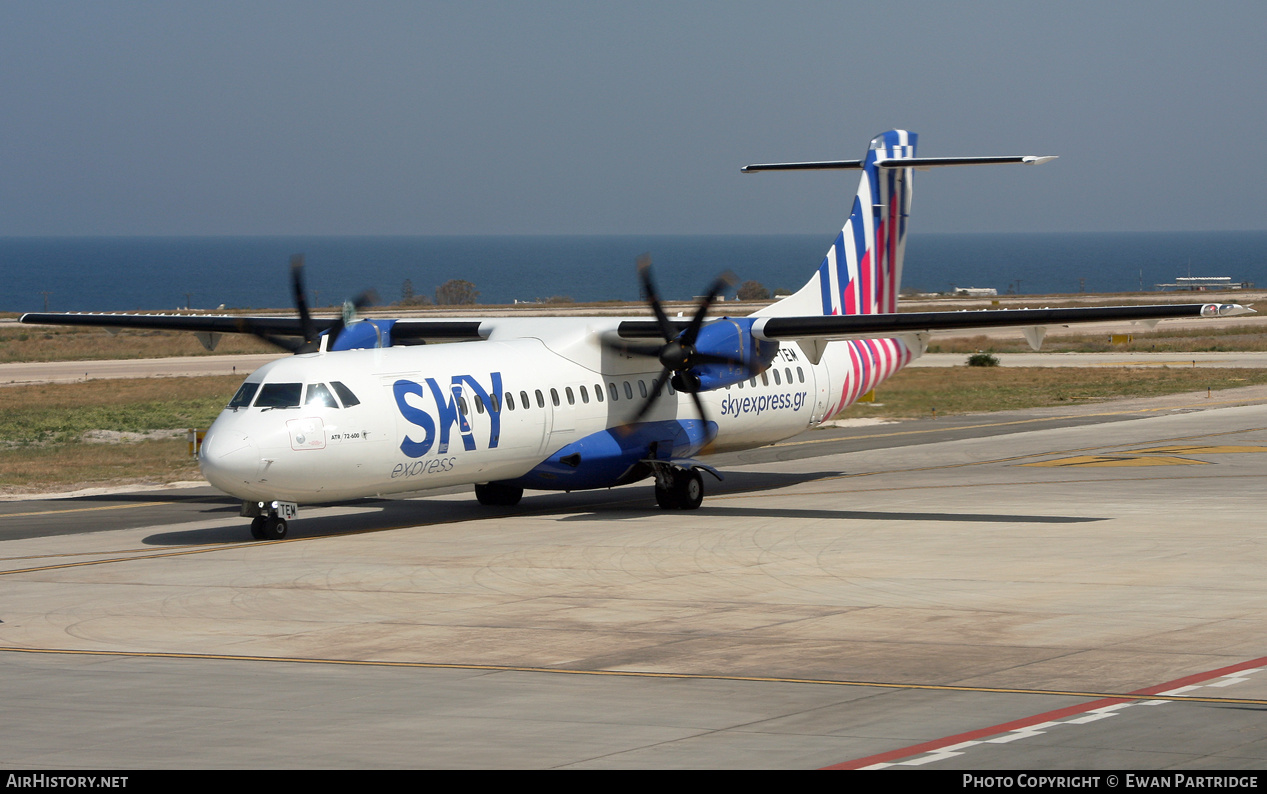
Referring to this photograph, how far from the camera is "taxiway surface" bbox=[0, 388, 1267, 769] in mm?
10477

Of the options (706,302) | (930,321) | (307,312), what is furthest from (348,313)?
(930,321)

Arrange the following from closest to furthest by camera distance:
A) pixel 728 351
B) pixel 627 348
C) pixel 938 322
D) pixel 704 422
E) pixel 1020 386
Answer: pixel 938 322 < pixel 728 351 < pixel 627 348 < pixel 704 422 < pixel 1020 386

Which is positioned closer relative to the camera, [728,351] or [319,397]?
[319,397]

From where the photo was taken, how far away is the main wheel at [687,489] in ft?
85.9

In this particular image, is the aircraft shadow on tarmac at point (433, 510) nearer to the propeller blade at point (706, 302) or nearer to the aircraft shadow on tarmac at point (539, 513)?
the aircraft shadow on tarmac at point (539, 513)

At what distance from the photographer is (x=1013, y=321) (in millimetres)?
25109

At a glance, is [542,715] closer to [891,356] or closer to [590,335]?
[590,335]

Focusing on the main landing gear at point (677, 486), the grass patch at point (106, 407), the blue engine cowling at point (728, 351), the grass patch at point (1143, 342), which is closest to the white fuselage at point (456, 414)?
the main landing gear at point (677, 486)

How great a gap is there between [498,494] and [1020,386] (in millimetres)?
34419

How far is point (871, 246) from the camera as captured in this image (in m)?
32.2

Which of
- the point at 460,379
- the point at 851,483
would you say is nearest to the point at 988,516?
the point at 851,483

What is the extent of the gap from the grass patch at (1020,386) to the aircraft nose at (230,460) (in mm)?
29342

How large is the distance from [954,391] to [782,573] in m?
37.7

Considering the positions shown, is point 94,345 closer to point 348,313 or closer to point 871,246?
point 348,313
